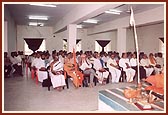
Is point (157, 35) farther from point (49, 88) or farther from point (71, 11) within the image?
point (49, 88)

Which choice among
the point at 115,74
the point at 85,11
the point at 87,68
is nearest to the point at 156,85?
the point at 85,11

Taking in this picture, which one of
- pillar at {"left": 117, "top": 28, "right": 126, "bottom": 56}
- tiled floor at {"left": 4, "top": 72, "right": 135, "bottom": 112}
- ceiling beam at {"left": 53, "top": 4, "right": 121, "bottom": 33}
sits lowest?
tiled floor at {"left": 4, "top": 72, "right": 135, "bottom": 112}

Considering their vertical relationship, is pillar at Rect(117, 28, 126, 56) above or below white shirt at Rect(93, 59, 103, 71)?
above

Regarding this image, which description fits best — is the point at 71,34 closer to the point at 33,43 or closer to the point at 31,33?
the point at 33,43

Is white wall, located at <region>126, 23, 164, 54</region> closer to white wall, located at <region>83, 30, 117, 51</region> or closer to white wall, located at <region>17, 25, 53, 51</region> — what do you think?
white wall, located at <region>83, 30, 117, 51</region>

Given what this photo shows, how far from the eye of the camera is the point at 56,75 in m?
5.05

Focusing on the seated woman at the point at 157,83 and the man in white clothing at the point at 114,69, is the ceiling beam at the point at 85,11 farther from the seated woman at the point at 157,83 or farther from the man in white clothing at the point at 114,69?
the seated woman at the point at 157,83

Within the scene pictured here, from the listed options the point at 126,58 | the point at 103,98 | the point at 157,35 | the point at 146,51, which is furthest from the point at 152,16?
the point at 103,98

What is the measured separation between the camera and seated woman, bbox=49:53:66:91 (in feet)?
16.6

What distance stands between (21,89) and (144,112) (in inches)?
163

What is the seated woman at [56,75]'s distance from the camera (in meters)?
5.05

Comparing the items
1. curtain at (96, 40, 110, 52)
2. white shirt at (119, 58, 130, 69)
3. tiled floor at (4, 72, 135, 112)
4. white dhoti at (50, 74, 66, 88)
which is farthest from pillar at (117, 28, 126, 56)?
curtain at (96, 40, 110, 52)

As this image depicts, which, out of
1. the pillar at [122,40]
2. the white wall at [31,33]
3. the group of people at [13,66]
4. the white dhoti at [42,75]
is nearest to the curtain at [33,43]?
the white wall at [31,33]

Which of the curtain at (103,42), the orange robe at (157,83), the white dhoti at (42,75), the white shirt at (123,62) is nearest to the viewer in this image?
the orange robe at (157,83)
